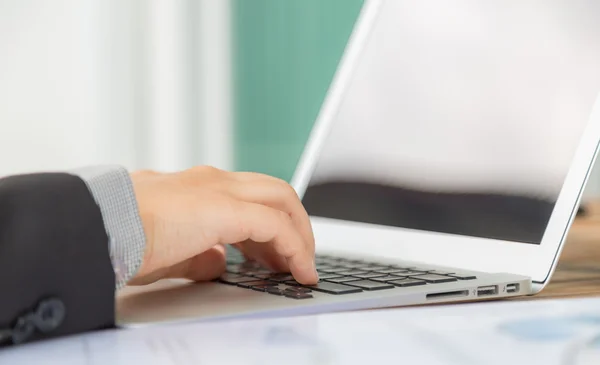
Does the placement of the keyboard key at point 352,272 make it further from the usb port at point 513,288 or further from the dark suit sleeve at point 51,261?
the dark suit sleeve at point 51,261

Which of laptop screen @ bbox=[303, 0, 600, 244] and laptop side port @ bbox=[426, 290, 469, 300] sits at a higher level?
laptop screen @ bbox=[303, 0, 600, 244]

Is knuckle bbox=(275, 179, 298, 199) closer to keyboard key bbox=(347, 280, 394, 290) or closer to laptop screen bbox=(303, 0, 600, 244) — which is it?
keyboard key bbox=(347, 280, 394, 290)

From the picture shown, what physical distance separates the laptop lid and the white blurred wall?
2.90 ft

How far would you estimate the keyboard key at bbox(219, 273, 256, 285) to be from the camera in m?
0.64

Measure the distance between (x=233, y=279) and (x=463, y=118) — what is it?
31cm

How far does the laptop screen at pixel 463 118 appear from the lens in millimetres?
695

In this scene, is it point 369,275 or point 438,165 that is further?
point 438,165

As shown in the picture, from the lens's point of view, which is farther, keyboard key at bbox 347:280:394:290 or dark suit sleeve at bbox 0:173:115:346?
keyboard key at bbox 347:280:394:290

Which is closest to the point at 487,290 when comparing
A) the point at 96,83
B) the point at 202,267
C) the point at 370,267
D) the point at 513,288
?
the point at 513,288

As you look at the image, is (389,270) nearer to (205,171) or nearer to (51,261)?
(205,171)

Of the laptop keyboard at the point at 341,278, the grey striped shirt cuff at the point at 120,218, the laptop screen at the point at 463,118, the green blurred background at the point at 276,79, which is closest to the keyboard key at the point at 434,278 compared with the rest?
the laptop keyboard at the point at 341,278

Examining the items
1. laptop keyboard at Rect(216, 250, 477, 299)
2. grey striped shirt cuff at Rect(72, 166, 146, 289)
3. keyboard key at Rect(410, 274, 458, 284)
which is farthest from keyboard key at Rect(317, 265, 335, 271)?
grey striped shirt cuff at Rect(72, 166, 146, 289)

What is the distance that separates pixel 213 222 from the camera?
0.55 meters

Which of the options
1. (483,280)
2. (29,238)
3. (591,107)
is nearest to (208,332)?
(29,238)
